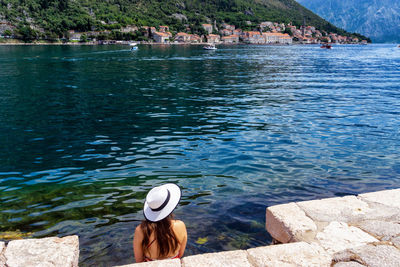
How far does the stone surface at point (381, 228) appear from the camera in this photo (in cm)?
456

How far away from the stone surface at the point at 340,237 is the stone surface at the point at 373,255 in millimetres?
118

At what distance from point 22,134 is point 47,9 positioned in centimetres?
20850

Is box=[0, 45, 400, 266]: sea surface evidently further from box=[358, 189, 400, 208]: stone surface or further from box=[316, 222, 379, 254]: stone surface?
box=[358, 189, 400, 208]: stone surface

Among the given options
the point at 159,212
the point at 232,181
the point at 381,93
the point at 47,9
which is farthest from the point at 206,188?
the point at 47,9

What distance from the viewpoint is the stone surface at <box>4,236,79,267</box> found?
A: 4.05m

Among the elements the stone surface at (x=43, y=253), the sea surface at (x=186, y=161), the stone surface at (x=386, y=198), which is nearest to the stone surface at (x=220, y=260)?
the stone surface at (x=43, y=253)

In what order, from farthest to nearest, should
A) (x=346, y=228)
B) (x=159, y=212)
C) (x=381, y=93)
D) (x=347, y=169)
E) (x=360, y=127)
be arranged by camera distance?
(x=381, y=93) → (x=360, y=127) → (x=347, y=169) → (x=346, y=228) → (x=159, y=212)

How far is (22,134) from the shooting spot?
43.8ft

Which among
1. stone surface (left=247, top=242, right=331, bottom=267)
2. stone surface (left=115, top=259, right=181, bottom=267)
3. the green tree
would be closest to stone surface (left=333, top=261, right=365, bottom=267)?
stone surface (left=247, top=242, right=331, bottom=267)

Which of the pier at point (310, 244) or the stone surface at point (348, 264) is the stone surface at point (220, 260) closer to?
the pier at point (310, 244)

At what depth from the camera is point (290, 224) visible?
4.84m

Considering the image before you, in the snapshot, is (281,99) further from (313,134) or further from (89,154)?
(89,154)

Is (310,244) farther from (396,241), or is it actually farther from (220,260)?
(220,260)

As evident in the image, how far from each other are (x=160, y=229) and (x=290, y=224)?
2.09m
